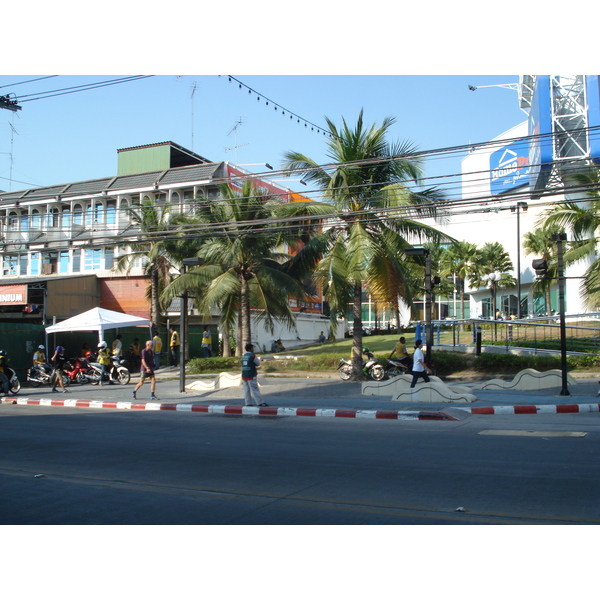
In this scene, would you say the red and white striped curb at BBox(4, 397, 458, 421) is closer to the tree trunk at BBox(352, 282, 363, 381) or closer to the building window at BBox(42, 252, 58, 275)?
the tree trunk at BBox(352, 282, 363, 381)

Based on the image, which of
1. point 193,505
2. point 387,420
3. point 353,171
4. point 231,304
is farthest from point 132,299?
point 193,505

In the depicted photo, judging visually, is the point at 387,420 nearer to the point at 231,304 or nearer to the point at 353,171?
the point at 353,171

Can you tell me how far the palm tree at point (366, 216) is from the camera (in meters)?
19.2

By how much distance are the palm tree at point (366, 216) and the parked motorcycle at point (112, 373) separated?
9.16 metres

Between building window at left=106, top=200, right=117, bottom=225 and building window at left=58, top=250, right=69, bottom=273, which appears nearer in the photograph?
building window at left=106, top=200, right=117, bottom=225

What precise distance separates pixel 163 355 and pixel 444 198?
1905 cm

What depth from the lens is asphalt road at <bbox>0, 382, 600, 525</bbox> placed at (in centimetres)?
607

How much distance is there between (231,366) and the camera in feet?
85.5

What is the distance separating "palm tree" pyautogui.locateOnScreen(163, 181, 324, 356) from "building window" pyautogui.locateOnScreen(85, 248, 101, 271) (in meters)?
18.4

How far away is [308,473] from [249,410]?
7490 mm

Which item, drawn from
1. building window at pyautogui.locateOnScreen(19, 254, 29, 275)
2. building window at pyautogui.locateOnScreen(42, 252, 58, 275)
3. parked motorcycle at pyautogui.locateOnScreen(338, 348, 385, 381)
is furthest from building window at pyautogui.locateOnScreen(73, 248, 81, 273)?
parked motorcycle at pyautogui.locateOnScreen(338, 348, 385, 381)

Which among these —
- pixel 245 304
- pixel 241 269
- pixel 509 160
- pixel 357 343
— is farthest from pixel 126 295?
pixel 509 160

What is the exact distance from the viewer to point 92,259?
43000 mm

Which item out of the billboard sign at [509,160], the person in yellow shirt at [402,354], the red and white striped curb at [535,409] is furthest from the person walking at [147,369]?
the billboard sign at [509,160]
